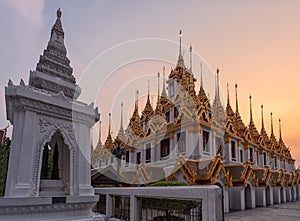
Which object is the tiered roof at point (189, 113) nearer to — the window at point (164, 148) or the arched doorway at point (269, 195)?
the window at point (164, 148)

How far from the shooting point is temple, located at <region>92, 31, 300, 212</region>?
16.3 metres

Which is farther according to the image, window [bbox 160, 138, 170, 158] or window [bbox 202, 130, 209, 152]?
window [bbox 160, 138, 170, 158]

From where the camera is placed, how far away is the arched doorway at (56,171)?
7.02 m

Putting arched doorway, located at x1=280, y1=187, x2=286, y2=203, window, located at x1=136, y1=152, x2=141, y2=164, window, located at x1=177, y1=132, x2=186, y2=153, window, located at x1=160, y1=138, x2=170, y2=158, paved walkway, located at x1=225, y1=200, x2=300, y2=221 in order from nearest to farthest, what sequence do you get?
paved walkway, located at x1=225, y1=200, x2=300, y2=221 < window, located at x1=177, y1=132, x2=186, y2=153 < window, located at x1=160, y1=138, x2=170, y2=158 < window, located at x1=136, y1=152, x2=141, y2=164 < arched doorway, located at x1=280, y1=187, x2=286, y2=203

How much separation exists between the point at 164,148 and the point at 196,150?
3578mm

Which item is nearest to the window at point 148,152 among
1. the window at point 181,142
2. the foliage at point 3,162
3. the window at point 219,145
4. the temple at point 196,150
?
the temple at point 196,150

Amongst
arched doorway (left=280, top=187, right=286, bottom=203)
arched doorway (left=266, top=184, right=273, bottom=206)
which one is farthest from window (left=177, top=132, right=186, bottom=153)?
arched doorway (left=280, top=187, right=286, bottom=203)

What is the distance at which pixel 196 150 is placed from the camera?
17094 mm

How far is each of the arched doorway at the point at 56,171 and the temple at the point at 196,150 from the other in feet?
27.5

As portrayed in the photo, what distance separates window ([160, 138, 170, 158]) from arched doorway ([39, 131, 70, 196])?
39.4 feet

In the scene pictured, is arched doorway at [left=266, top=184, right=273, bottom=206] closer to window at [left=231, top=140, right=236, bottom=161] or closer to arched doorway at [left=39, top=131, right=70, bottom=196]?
window at [left=231, top=140, right=236, bottom=161]

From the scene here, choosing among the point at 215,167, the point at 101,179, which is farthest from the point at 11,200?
the point at 215,167

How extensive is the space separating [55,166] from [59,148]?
724 millimetres

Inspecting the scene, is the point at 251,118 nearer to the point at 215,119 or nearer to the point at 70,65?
the point at 215,119
